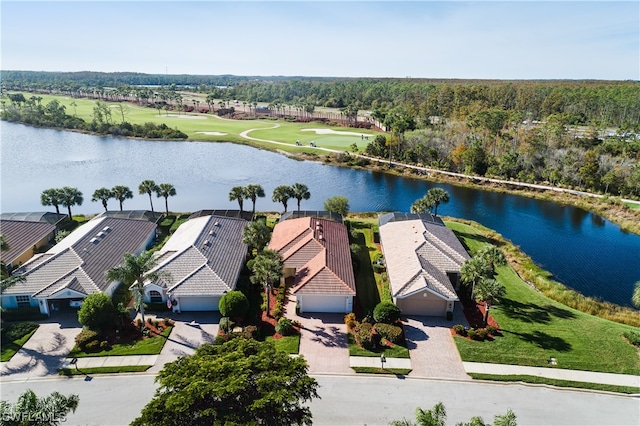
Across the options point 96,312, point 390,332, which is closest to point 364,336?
point 390,332

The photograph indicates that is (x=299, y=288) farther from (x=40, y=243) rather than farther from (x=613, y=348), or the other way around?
(x=40, y=243)

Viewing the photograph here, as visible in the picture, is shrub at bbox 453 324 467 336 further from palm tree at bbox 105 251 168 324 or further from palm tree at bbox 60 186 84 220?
palm tree at bbox 60 186 84 220

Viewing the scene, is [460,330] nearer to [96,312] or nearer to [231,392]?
[231,392]

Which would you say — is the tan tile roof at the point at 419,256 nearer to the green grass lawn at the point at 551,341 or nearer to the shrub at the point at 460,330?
the shrub at the point at 460,330

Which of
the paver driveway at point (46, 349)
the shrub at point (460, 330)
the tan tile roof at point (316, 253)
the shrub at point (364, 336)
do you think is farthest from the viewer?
the tan tile roof at point (316, 253)

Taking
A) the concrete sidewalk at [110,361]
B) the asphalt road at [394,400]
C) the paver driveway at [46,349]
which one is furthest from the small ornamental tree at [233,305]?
the paver driveway at [46,349]

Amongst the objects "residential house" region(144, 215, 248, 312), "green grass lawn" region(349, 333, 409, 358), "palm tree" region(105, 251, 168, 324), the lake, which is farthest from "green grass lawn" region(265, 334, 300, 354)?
the lake

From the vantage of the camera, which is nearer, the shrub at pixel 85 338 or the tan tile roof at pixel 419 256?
the shrub at pixel 85 338

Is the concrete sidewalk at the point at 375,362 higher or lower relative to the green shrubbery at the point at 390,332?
lower
